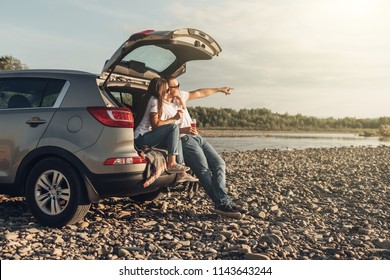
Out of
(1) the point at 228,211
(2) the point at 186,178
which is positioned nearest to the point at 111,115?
(2) the point at 186,178

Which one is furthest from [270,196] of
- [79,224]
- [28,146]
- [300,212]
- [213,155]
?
[28,146]

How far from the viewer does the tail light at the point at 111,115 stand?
623cm

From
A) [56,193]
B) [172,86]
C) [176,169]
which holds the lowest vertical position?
[56,193]

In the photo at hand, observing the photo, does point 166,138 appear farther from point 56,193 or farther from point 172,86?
point 56,193

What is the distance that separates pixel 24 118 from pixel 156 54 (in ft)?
6.98

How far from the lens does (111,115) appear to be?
6254 millimetres

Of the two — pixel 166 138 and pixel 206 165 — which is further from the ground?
pixel 166 138

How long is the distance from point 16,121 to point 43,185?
948mm

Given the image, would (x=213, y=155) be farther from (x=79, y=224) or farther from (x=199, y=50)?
(x=79, y=224)

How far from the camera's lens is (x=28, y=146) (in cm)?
657

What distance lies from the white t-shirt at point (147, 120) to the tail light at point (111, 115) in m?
0.82

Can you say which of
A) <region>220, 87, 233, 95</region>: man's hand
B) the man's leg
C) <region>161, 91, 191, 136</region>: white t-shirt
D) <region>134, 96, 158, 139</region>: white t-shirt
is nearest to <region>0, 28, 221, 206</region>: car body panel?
the man's leg

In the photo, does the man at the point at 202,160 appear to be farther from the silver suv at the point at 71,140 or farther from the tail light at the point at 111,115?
the tail light at the point at 111,115

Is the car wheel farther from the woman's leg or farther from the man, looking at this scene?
the woman's leg
